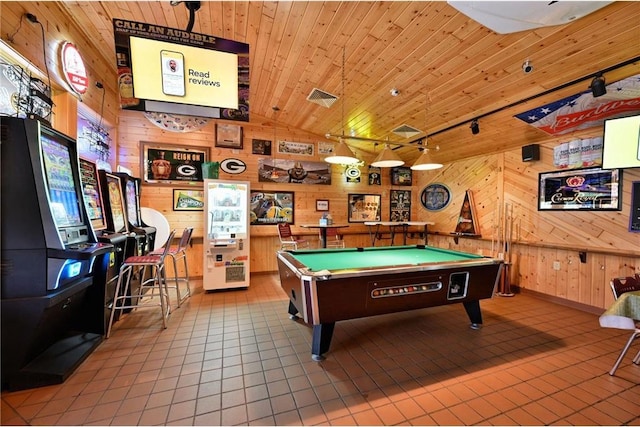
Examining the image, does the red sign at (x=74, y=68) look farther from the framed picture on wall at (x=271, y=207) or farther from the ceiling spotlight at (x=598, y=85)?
the ceiling spotlight at (x=598, y=85)

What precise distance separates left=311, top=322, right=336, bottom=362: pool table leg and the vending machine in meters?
2.45

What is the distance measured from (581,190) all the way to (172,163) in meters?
6.63

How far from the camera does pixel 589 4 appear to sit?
1742 mm

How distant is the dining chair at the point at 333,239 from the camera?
226 inches

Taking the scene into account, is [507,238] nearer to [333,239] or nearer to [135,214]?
[333,239]

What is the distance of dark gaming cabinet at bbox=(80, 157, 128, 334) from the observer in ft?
8.72

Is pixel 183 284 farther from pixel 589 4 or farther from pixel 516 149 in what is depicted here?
pixel 516 149

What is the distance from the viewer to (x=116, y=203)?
3.29 meters

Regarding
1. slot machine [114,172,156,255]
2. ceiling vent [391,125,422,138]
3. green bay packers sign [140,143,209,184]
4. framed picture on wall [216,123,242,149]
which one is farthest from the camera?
framed picture on wall [216,123,242,149]

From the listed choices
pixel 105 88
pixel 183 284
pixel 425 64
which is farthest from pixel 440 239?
pixel 105 88

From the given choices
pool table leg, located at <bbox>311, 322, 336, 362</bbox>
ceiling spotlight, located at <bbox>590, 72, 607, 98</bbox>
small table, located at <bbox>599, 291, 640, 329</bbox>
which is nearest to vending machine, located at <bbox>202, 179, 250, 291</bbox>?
pool table leg, located at <bbox>311, 322, 336, 362</bbox>

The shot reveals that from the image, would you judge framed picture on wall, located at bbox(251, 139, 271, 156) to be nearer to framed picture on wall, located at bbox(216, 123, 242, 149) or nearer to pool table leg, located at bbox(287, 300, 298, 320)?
framed picture on wall, located at bbox(216, 123, 242, 149)

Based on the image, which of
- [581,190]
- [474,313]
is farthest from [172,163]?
[581,190]

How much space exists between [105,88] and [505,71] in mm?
5344
